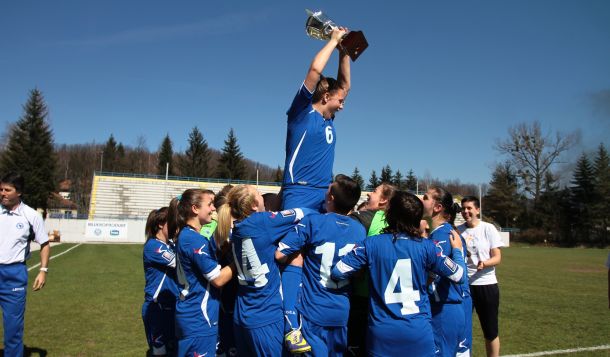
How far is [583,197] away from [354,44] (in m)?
71.7

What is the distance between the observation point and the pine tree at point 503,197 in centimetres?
6812

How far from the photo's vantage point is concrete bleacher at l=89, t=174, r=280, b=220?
5272 centimetres

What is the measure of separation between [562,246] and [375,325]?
64.2m

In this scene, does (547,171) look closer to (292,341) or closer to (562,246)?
(562,246)

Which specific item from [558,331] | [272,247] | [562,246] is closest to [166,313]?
[272,247]

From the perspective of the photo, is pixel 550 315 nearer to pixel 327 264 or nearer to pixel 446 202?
pixel 446 202

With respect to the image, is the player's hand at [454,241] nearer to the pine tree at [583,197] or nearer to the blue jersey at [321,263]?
the blue jersey at [321,263]

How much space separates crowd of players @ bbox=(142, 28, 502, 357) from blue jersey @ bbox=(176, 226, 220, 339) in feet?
0.03

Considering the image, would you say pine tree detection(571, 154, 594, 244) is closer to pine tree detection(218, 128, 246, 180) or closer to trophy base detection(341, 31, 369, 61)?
pine tree detection(218, 128, 246, 180)

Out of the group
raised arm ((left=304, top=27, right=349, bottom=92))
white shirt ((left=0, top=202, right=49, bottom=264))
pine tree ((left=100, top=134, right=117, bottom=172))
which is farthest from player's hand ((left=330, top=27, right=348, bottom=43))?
pine tree ((left=100, top=134, right=117, bottom=172))

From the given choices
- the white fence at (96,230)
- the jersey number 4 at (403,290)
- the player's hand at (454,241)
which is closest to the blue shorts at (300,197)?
the jersey number 4 at (403,290)

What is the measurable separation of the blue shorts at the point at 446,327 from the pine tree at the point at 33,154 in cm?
5976

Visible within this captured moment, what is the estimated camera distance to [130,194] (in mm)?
55062

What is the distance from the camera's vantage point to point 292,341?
3.58m
